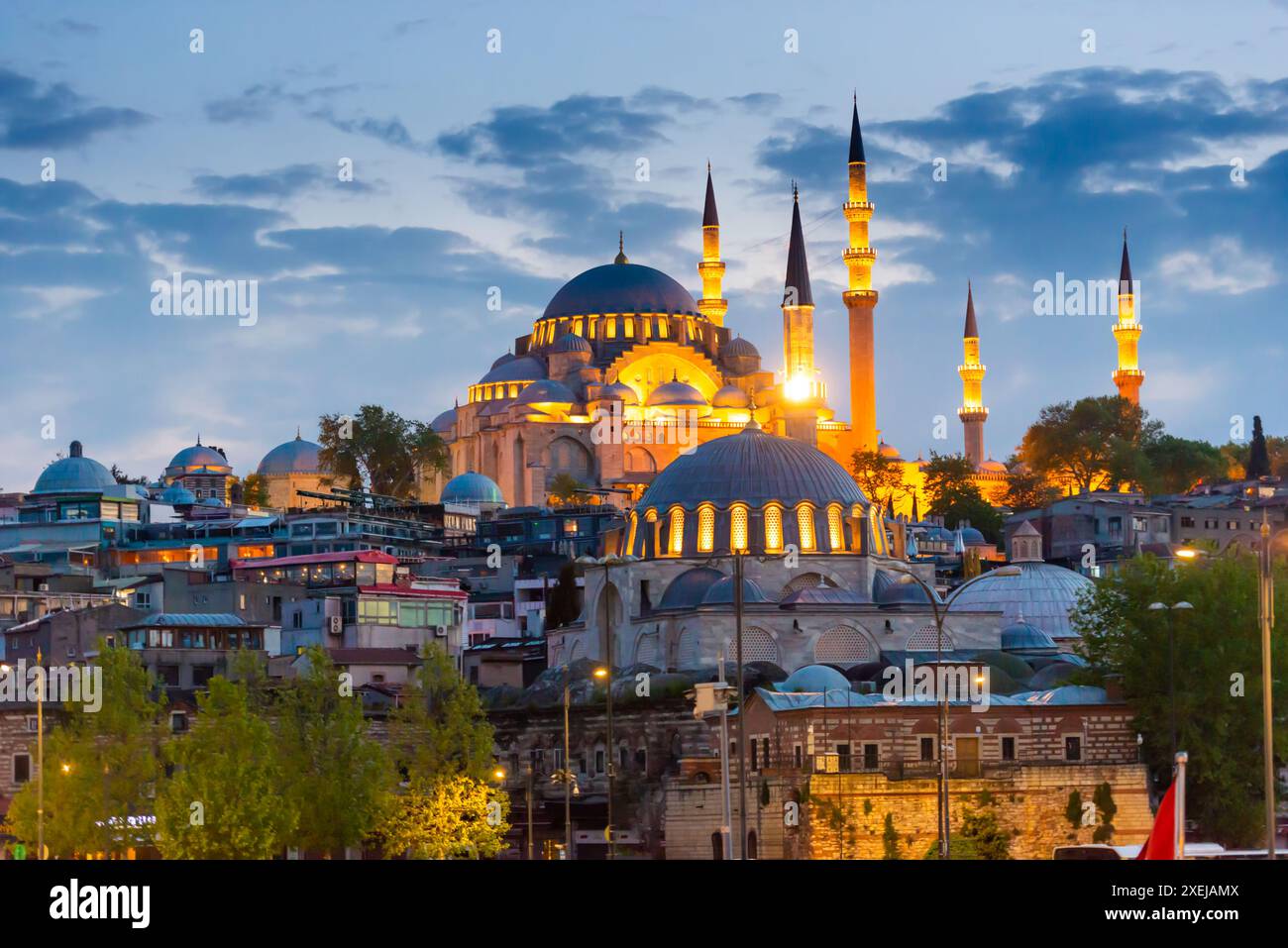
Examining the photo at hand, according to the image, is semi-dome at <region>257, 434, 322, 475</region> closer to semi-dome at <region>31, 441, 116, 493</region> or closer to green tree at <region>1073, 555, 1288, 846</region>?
semi-dome at <region>31, 441, 116, 493</region>

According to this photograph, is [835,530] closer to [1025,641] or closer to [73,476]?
[1025,641]

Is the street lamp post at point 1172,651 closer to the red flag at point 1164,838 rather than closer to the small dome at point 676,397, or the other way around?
the red flag at point 1164,838

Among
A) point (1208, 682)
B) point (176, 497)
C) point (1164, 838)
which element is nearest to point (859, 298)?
point (176, 497)

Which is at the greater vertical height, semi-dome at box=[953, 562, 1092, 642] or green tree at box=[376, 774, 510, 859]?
semi-dome at box=[953, 562, 1092, 642]

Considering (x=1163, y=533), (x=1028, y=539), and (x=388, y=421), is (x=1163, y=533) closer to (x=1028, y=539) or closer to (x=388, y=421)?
(x=1028, y=539)

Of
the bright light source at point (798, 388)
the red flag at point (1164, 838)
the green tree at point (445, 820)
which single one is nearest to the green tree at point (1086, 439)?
the bright light source at point (798, 388)

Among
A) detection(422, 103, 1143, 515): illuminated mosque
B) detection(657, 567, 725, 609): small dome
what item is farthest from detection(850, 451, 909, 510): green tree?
detection(657, 567, 725, 609): small dome
